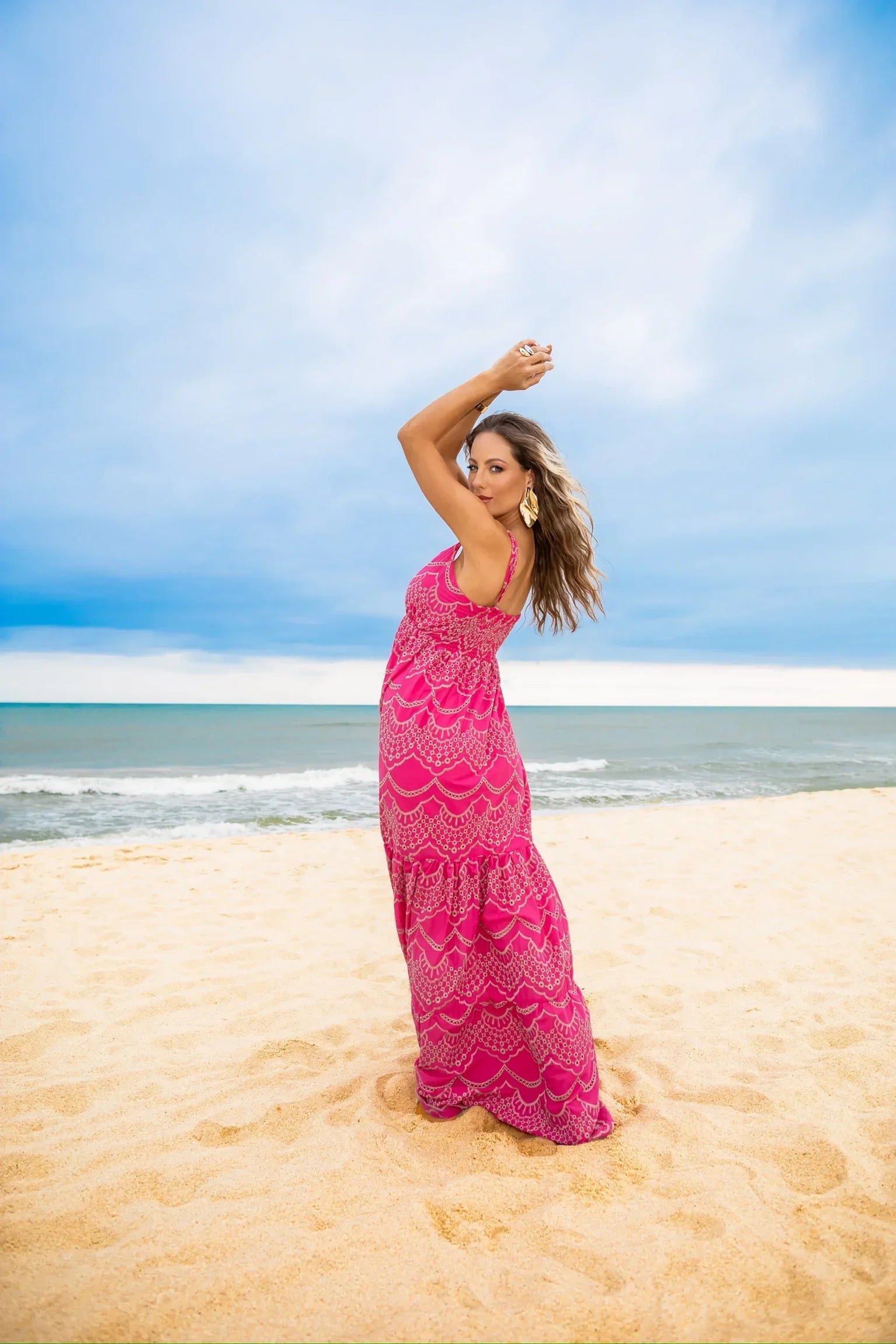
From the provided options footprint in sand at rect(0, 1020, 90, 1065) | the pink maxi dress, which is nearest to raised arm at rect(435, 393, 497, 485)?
the pink maxi dress

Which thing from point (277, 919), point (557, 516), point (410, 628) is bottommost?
point (277, 919)

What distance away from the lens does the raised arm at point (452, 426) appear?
238cm

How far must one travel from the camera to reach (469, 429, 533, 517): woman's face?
258 cm

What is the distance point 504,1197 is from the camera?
2.24 meters

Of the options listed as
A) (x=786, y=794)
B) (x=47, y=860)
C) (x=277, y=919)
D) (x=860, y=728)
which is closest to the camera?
(x=277, y=919)

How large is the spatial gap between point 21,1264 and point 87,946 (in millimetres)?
3040

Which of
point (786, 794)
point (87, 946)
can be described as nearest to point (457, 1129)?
point (87, 946)

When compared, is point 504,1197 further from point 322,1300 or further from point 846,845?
point 846,845

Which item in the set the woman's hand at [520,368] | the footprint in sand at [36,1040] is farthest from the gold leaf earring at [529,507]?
the footprint in sand at [36,1040]

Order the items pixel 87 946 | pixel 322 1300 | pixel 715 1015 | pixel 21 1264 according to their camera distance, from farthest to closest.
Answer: pixel 87 946 → pixel 715 1015 → pixel 21 1264 → pixel 322 1300

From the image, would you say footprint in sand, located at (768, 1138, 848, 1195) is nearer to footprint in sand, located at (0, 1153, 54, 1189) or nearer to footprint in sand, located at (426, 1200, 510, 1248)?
footprint in sand, located at (426, 1200, 510, 1248)

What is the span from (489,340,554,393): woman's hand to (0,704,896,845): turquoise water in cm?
834

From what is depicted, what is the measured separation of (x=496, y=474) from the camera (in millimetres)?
2582

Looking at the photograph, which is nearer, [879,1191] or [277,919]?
[879,1191]
